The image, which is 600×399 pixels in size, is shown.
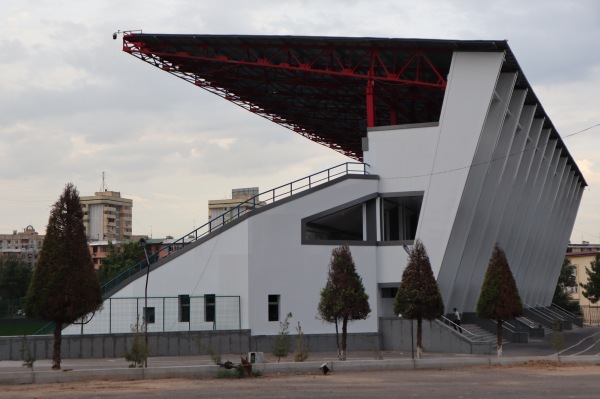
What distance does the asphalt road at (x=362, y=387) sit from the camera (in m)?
20.1

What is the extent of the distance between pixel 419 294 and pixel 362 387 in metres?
9.00

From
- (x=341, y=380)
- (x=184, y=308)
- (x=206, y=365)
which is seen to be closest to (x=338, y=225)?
(x=184, y=308)

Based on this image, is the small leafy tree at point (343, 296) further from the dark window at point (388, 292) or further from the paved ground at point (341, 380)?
the dark window at point (388, 292)

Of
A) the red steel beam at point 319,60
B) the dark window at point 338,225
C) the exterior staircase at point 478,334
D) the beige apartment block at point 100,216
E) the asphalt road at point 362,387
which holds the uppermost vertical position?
the beige apartment block at point 100,216

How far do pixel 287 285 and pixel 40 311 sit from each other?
13050mm

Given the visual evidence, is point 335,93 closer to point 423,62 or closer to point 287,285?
point 423,62

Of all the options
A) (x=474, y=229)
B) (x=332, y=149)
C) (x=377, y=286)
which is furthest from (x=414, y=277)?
(x=332, y=149)

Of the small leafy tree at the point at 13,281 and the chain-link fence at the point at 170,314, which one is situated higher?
the small leafy tree at the point at 13,281

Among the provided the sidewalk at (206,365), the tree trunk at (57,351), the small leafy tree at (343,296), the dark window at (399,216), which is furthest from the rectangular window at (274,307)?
the tree trunk at (57,351)

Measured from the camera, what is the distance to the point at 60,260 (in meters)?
27.6

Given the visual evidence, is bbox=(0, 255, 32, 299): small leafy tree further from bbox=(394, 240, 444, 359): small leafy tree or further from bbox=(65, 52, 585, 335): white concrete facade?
bbox=(394, 240, 444, 359): small leafy tree

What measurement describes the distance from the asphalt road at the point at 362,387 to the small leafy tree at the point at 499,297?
13.6 ft

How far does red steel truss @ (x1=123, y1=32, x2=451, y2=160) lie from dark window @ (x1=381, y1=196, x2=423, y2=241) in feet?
14.3

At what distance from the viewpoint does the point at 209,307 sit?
37.5 metres
